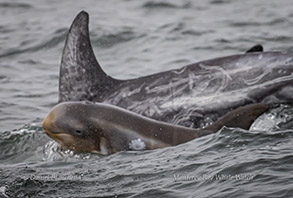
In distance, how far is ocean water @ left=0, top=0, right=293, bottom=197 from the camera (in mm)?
6238

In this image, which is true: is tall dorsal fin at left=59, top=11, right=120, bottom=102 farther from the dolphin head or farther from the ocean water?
the dolphin head

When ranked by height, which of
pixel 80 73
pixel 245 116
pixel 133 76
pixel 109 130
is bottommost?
pixel 133 76

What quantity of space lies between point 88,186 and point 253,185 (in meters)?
1.61

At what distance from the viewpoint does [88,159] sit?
7.50 meters

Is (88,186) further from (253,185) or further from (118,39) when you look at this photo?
(118,39)

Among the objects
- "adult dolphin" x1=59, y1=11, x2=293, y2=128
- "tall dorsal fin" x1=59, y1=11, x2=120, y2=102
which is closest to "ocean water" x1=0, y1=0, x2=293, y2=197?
"adult dolphin" x1=59, y1=11, x2=293, y2=128

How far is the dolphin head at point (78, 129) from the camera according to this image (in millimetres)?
7602

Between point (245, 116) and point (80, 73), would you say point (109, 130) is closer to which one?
point (245, 116)

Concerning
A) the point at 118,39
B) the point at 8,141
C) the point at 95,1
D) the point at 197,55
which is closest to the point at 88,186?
the point at 8,141

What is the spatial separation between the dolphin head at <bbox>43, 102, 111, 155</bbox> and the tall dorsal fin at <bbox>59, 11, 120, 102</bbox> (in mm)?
1526

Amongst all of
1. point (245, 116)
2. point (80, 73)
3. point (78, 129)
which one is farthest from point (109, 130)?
point (80, 73)

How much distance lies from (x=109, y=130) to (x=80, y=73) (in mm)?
1997

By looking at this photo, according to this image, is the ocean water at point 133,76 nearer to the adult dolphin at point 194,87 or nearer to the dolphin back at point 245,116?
the dolphin back at point 245,116

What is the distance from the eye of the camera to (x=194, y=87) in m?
8.73
